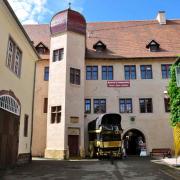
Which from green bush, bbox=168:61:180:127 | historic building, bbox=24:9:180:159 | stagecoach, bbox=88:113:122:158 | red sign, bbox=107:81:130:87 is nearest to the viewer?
green bush, bbox=168:61:180:127

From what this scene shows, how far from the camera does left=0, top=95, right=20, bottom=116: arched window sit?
15065 millimetres

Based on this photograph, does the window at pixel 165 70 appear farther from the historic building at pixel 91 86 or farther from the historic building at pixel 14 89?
the historic building at pixel 14 89

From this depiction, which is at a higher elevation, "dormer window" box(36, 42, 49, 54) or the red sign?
"dormer window" box(36, 42, 49, 54)

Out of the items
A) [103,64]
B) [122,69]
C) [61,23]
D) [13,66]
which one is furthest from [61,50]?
[13,66]

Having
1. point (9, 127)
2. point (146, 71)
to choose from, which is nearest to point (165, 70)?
point (146, 71)

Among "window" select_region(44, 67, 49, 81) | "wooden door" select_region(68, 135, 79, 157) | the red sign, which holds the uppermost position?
"window" select_region(44, 67, 49, 81)

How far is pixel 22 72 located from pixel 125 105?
13.9 m

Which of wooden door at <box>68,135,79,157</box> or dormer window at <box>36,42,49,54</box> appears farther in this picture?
dormer window at <box>36,42,49,54</box>

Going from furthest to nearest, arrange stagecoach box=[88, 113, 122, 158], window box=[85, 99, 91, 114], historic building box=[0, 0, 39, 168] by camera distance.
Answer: window box=[85, 99, 91, 114] < stagecoach box=[88, 113, 122, 158] < historic building box=[0, 0, 39, 168]

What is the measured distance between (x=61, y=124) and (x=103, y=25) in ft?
53.8

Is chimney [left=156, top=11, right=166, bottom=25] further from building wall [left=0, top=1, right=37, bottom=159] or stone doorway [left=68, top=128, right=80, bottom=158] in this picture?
building wall [left=0, top=1, right=37, bottom=159]

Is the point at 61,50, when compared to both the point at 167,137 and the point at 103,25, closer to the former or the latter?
the point at 103,25

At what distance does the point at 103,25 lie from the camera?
37094 millimetres

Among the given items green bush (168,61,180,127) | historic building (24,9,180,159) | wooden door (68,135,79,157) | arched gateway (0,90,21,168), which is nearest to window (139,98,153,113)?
historic building (24,9,180,159)
